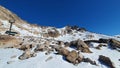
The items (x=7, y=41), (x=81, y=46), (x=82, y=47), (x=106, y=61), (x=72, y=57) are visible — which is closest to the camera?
(x=72, y=57)

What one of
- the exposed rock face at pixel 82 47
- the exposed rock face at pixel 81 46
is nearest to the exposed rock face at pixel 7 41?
the exposed rock face at pixel 81 46

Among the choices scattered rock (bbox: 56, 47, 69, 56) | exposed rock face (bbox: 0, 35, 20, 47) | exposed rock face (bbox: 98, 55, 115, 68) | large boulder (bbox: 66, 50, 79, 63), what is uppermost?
exposed rock face (bbox: 0, 35, 20, 47)

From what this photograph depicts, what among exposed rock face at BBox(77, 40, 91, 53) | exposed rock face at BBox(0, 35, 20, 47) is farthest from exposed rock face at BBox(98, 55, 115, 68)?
exposed rock face at BBox(0, 35, 20, 47)

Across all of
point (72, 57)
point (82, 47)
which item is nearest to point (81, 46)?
point (82, 47)

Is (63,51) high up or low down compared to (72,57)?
up

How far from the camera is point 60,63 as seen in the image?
20562 mm

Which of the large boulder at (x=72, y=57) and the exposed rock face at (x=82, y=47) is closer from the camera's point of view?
the large boulder at (x=72, y=57)

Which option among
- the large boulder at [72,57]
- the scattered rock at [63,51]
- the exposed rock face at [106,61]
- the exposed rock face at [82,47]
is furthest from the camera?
the exposed rock face at [82,47]

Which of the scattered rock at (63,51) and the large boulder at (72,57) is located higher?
the scattered rock at (63,51)

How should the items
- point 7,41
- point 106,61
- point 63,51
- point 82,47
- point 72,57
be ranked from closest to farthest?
point 72,57, point 106,61, point 63,51, point 82,47, point 7,41

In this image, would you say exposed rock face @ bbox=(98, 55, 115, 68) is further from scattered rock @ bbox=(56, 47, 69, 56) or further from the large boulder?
scattered rock @ bbox=(56, 47, 69, 56)

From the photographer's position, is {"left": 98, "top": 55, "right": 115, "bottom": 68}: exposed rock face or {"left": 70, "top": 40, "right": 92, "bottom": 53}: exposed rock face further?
{"left": 70, "top": 40, "right": 92, "bottom": 53}: exposed rock face

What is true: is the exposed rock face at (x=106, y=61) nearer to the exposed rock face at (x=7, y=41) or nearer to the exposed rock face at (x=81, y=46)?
the exposed rock face at (x=81, y=46)

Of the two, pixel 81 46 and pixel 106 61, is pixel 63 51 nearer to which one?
pixel 81 46
